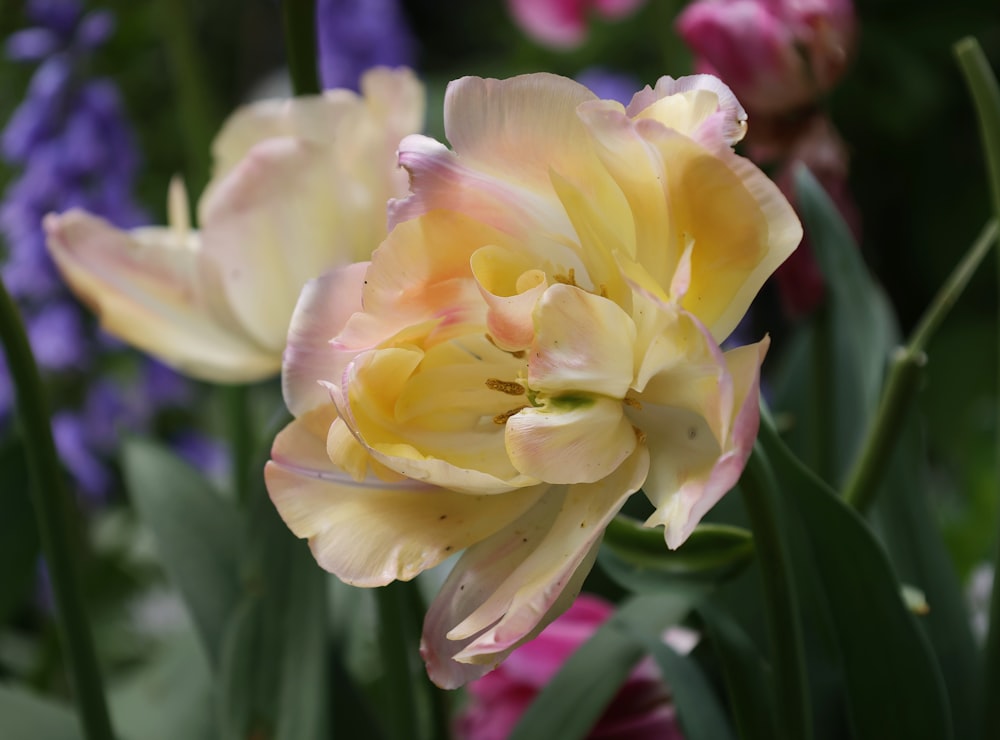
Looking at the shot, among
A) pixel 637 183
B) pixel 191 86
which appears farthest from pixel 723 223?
pixel 191 86

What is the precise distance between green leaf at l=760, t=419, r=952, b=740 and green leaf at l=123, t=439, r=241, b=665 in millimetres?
173

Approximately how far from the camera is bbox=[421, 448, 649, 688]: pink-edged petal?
16cm

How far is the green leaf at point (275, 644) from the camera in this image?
0.29m

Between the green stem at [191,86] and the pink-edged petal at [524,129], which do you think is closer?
the pink-edged petal at [524,129]

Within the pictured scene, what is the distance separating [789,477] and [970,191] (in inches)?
52.6

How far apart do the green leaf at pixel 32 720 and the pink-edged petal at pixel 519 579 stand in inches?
8.4

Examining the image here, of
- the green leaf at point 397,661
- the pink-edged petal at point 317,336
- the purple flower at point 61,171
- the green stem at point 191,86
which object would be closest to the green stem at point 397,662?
the green leaf at point 397,661

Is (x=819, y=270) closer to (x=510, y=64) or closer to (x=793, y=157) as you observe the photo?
(x=793, y=157)

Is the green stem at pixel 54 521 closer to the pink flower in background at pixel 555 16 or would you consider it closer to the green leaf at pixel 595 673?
the green leaf at pixel 595 673

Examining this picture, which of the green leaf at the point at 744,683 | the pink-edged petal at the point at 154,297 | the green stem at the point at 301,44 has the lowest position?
the green leaf at the point at 744,683

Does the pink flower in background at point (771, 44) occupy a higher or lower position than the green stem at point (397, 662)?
higher

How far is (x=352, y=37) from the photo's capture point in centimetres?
70

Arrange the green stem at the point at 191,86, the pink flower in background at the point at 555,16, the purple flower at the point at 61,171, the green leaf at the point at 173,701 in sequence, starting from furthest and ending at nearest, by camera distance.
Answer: the pink flower in background at the point at 555,16
the purple flower at the point at 61,171
the green stem at the point at 191,86
the green leaf at the point at 173,701

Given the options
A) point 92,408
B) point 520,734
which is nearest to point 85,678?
point 520,734
